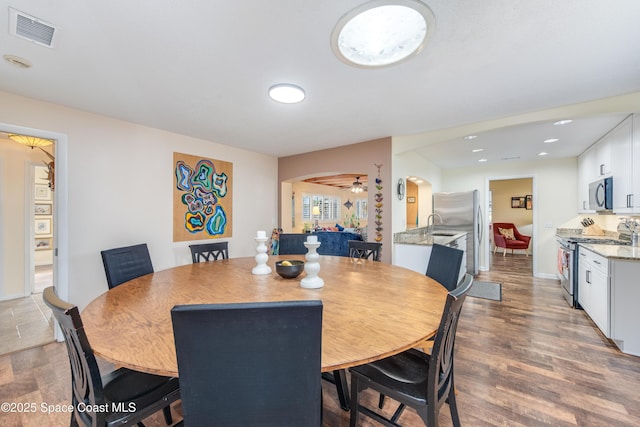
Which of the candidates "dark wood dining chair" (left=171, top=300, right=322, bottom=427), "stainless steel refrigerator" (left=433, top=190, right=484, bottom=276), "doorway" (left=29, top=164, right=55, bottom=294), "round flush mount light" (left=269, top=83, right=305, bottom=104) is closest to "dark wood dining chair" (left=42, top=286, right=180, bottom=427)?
"dark wood dining chair" (left=171, top=300, right=322, bottom=427)

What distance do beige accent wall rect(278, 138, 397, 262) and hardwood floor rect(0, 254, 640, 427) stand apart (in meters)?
1.56

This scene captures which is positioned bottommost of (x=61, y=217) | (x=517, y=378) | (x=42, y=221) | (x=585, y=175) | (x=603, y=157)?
(x=517, y=378)

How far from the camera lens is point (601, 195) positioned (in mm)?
3330

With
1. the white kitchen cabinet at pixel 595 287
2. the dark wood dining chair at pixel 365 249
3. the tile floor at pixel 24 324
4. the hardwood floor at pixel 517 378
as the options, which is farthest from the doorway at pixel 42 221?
the white kitchen cabinet at pixel 595 287

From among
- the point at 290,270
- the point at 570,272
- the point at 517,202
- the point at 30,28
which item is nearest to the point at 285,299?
the point at 290,270

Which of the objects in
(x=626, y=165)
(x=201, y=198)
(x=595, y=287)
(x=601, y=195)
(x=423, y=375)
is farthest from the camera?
(x=201, y=198)

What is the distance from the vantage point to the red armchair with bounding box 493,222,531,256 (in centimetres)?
722

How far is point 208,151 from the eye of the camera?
151 inches

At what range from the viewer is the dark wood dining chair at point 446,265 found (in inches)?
71.7

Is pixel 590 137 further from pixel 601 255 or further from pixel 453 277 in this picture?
pixel 453 277

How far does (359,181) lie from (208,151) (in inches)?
199

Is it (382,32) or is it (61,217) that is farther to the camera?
(61,217)

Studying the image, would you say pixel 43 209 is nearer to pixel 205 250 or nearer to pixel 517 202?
pixel 205 250

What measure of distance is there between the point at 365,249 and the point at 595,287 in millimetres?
2479
